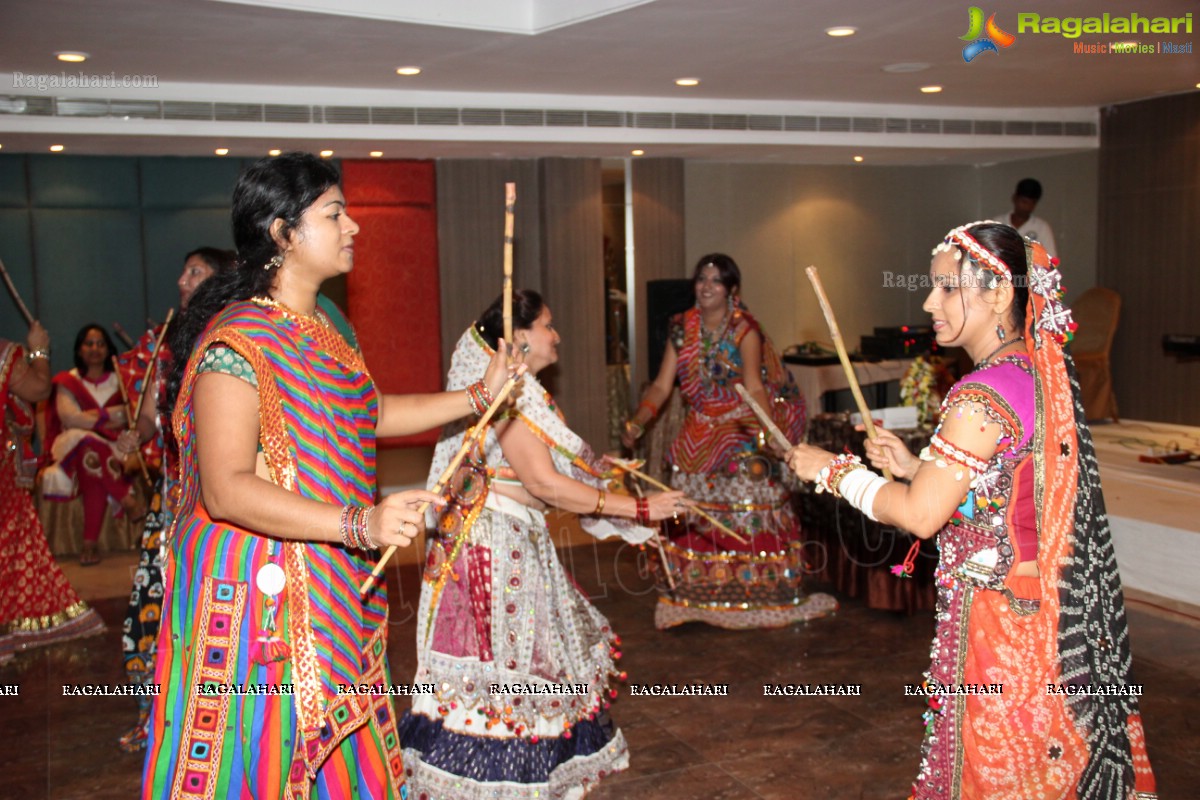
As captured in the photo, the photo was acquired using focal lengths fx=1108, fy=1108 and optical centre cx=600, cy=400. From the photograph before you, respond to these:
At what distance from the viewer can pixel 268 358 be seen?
1953 mm

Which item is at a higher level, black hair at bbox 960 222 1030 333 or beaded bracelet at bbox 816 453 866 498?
black hair at bbox 960 222 1030 333

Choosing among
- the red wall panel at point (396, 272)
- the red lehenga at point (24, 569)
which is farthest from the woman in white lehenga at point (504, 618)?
the red wall panel at point (396, 272)

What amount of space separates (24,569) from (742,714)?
10.1 ft

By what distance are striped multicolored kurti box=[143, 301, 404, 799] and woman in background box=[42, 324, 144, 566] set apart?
14.8 feet

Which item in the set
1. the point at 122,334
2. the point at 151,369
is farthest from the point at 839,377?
the point at 151,369

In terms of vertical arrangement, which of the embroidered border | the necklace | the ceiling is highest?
the ceiling

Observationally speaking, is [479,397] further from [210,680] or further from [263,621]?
[210,680]

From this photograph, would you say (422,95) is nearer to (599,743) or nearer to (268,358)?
(599,743)

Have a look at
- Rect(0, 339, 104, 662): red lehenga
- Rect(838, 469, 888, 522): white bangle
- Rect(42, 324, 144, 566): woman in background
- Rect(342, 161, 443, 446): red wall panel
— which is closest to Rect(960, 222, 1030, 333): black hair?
Rect(838, 469, 888, 522): white bangle

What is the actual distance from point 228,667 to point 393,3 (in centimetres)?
289

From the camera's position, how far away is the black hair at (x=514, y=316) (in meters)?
3.03

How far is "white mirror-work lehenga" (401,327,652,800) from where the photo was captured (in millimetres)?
2975

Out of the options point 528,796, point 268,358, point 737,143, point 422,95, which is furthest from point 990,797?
point 737,143

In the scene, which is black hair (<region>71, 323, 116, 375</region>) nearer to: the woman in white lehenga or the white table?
the woman in white lehenga
